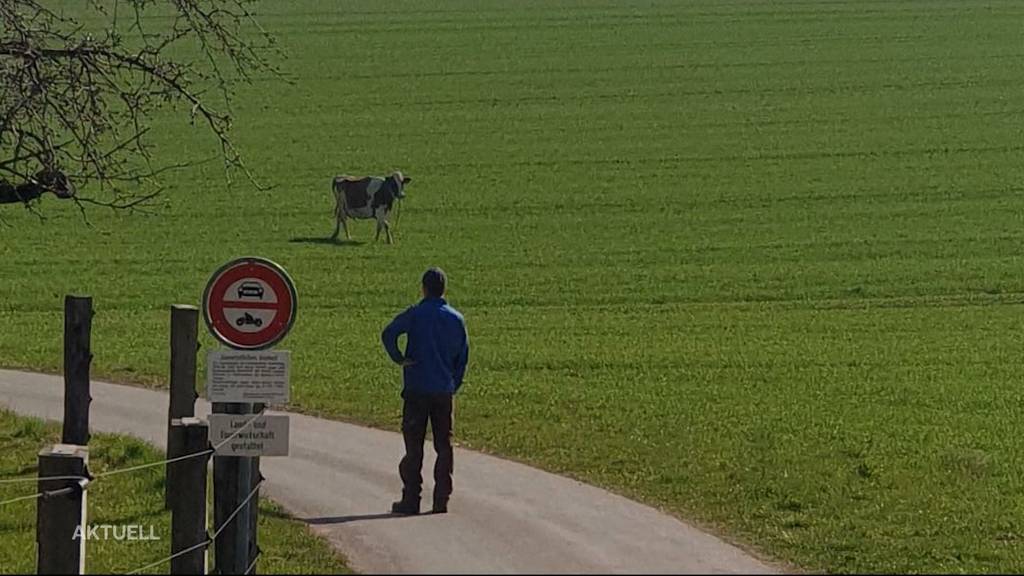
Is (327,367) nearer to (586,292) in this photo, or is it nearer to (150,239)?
(586,292)

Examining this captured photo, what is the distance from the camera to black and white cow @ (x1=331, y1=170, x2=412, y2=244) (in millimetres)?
34719

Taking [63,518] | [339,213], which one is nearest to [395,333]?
[63,518]

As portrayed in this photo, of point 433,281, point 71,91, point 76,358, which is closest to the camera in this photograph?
point 433,281

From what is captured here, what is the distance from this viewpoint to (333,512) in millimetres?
13281

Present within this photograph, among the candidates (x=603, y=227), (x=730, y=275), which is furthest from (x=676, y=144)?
(x=730, y=275)

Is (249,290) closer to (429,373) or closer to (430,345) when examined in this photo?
(430,345)

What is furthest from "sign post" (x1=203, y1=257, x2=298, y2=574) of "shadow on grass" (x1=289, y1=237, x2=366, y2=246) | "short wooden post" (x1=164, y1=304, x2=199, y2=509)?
"shadow on grass" (x1=289, y1=237, x2=366, y2=246)

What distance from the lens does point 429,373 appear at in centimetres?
1286

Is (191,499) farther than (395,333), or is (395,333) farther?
(395,333)

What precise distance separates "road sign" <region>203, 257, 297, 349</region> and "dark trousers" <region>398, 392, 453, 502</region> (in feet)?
8.92

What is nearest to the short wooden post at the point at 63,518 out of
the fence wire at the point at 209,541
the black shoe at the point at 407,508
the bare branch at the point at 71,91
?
the fence wire at the point at 209,541

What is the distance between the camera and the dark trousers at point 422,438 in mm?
12945

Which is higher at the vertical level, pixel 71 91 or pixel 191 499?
pixel 71 91

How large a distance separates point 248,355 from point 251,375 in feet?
0.37
